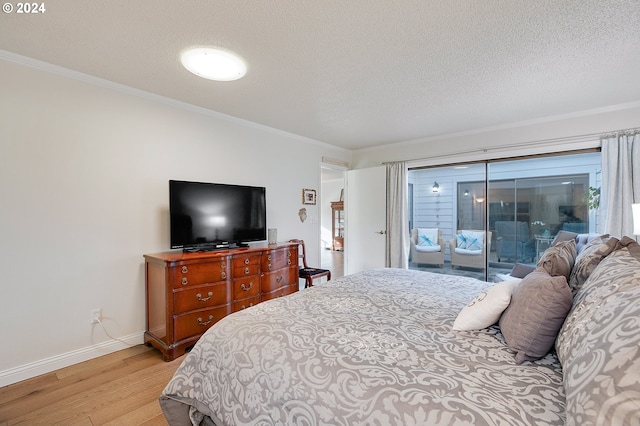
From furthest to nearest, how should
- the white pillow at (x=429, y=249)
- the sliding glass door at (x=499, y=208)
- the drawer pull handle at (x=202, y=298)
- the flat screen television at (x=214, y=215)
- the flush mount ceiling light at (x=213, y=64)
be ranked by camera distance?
the white pillow at (x=429, y=249), the sliding glass door at (x=499, y=208), the flat screen television at (x=214, y=215), the drawer pull handle at (x=202, y=298), the flush mount ceiling light at (x=213, y=64)

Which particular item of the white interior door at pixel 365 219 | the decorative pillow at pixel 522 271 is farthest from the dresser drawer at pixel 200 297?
the decorative pillow at pixel 522 271

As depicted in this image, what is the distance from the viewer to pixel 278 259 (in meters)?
3.43

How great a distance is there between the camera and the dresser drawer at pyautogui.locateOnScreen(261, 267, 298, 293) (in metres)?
3.26

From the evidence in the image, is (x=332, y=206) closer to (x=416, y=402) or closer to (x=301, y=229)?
(x=301, y=229)

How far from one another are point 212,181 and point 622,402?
3418 mm

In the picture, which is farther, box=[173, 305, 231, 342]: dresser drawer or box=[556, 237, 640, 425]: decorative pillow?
box=[173, 305, 231, 342]: dresser drawer

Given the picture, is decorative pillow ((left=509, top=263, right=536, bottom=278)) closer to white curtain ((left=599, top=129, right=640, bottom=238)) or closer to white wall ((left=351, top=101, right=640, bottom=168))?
white curtain ((left=599, top=129, right=640, bottom=238))

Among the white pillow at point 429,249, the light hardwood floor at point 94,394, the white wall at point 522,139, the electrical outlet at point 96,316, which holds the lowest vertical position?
the light hardwood floor at point 94,394

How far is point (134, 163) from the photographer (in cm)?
272

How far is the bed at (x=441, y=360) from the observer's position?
0.72m

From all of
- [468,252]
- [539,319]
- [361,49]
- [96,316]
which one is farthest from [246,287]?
[468,252]

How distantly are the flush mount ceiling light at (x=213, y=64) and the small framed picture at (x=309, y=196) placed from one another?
2.27m

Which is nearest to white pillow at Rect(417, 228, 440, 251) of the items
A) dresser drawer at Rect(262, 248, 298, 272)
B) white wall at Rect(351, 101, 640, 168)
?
white wall at Rect(351, 101, 640, 168)

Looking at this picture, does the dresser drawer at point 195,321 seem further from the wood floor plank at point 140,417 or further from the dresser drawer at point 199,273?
the wood floor plank at point 140,417
